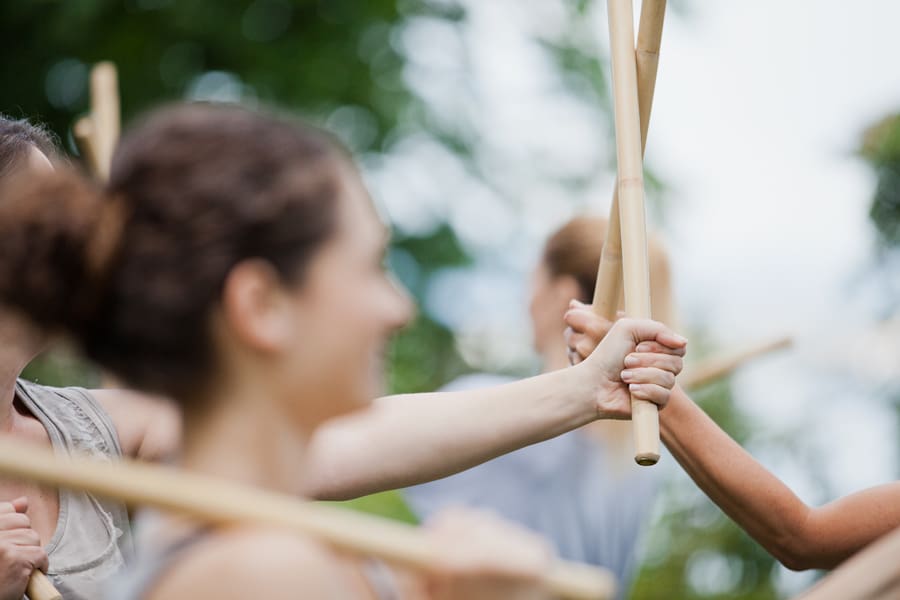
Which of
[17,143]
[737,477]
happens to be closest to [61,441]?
[17,143]

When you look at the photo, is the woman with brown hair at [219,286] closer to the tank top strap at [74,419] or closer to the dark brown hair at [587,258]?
the tank top strap at [74,419]

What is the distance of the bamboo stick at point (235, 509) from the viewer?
1.32 meters

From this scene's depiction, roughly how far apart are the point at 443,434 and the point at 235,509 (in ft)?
4.29

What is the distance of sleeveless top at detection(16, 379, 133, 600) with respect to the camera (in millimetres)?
2514

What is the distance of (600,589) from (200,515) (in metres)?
0.42

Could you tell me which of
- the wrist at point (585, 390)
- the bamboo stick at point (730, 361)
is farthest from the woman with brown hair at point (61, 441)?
the bamboo stick at point (730, 361)

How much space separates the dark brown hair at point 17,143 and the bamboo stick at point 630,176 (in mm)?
1206

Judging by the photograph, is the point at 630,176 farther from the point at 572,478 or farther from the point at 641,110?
the point at 572,478

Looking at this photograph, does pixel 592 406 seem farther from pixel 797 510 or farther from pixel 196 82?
pixel 196 82

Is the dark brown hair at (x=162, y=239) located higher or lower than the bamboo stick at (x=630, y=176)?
higher

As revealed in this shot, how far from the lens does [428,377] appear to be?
9.64m

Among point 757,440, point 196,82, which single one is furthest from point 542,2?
point 757,440

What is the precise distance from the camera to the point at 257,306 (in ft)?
5.06

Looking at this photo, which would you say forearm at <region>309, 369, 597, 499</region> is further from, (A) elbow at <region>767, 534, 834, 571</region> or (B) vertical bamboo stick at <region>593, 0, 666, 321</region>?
(A) elbow at <region>767, 534, 834, 571</region>
